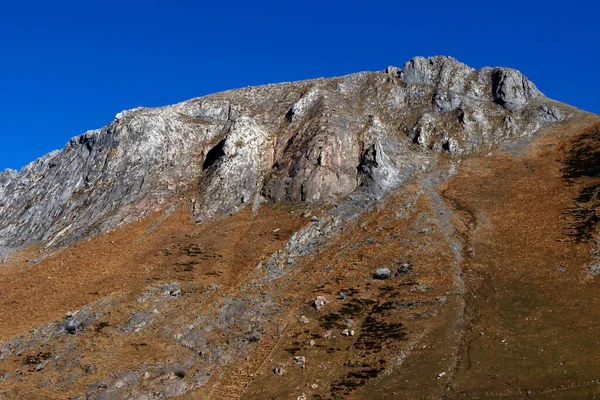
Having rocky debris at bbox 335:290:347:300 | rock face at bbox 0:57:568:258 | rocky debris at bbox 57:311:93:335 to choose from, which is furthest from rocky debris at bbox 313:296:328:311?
rock face at bbox 0:57:568:258

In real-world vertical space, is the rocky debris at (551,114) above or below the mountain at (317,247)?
above

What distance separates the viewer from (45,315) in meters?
54.2

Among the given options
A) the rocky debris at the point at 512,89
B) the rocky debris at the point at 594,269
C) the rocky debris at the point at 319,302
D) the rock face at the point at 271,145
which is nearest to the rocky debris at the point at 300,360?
the rocky debris at the point at 319,302

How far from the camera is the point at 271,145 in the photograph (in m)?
93.2

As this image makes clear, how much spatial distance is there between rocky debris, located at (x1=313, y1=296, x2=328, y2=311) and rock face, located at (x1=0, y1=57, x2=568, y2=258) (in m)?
27.1

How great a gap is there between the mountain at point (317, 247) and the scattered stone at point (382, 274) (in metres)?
0.26

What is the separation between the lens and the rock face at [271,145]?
3209 inches

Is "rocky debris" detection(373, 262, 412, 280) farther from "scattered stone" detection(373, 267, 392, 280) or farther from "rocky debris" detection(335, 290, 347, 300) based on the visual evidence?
"rocky debris" detection(335, 290, 347, 300)

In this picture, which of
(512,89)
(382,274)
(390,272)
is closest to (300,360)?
(382,274)

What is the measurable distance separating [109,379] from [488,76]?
100081 mm

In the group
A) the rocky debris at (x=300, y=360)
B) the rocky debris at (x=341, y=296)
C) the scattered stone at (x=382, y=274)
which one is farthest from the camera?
the scattered stone at (x=382, y=274)

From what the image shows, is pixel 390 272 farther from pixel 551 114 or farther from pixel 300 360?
pixel 551 114

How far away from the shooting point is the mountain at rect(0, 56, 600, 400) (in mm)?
42375

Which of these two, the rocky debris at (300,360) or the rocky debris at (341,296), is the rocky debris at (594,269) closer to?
the rocky debris at (341,296)
